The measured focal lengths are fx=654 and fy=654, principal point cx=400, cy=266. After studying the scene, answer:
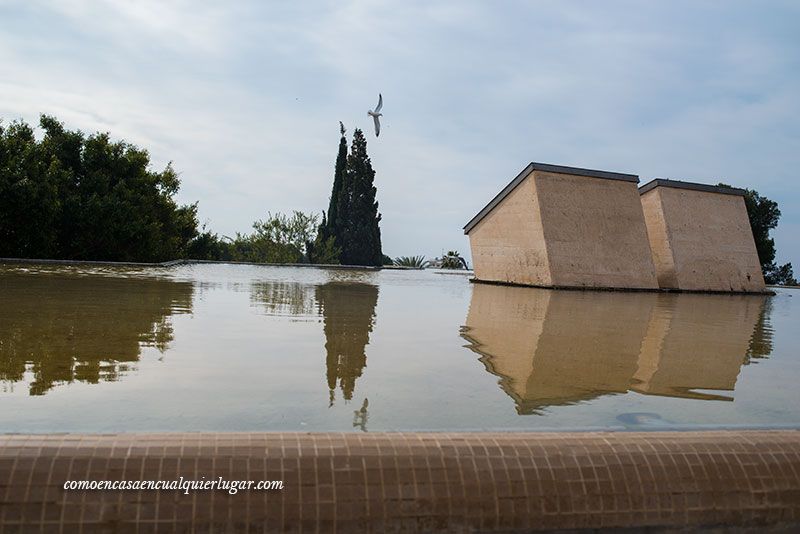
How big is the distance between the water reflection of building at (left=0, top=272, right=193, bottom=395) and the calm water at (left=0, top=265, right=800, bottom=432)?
1 cm

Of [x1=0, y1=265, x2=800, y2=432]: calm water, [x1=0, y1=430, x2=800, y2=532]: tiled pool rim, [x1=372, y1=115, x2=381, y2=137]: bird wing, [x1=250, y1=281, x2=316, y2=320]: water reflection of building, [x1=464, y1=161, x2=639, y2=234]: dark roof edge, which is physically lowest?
[x1=0, y1=430, x2=800, y2=532]: tiled pool rim

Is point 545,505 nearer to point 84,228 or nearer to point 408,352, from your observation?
point 408,352

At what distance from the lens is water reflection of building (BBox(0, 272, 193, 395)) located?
2834 millimetres

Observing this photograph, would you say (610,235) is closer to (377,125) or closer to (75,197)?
(377,125)

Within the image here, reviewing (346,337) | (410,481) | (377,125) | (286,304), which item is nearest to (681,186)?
(377,125)

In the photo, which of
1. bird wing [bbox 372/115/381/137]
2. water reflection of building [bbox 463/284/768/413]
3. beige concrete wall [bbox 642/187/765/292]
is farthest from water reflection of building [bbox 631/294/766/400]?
bird wing [bbox 372/115/381/137]

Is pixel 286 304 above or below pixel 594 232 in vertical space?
below

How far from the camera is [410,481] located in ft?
6.24

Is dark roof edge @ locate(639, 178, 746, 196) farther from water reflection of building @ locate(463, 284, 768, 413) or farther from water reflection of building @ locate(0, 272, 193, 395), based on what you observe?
water reflection of building @ locate(0, 272, 193, 395)

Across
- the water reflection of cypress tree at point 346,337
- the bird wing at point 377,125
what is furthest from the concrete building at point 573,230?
the water reflection of cypress tree at point 346,337

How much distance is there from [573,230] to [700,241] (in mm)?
4280

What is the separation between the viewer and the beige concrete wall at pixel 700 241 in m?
15.3

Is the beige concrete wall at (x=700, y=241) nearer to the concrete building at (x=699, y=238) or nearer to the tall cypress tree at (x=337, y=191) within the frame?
the concrete building at (x=699, y=238)

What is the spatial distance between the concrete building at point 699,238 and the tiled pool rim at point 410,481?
13.9m
